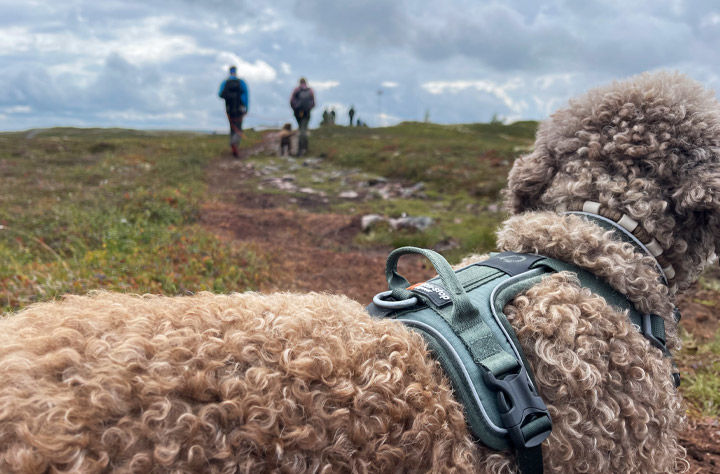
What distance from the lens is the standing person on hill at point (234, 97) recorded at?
2378cm

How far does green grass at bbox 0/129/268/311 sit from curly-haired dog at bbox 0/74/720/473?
4.59 ft

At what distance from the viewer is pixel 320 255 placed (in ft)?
30.4

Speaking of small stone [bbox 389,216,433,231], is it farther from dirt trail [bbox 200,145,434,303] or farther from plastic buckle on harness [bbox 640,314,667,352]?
plastic buckle on harness [bbox 640,314,667,352]

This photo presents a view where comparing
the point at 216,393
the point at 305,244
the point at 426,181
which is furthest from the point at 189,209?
the point at 216,393

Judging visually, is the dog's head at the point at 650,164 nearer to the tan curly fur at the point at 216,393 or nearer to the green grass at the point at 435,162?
the tan curly fur at the point at 216,393

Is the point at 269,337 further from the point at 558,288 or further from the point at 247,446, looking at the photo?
the point at 558,288

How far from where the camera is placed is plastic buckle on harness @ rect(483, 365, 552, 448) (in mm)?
1840

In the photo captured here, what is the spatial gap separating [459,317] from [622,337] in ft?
3.09

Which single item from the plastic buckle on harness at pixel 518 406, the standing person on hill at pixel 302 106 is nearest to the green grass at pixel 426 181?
the standing person on hill at pixel 302 106

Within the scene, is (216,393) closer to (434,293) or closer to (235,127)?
(434,293)

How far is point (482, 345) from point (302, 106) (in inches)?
946

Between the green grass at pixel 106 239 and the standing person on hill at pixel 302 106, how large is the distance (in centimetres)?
892

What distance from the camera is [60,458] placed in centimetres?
132

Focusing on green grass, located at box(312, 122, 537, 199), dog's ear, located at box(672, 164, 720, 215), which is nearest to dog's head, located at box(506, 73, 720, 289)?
dog's ear, located at box(672, 164, 720, 215)
